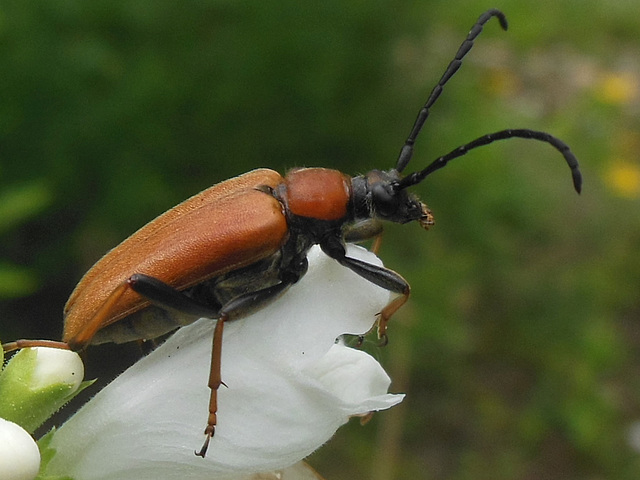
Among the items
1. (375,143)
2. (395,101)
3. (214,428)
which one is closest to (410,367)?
(375,143)

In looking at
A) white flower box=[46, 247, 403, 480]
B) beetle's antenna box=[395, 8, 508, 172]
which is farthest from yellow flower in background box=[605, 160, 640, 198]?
white flower box=[46, 247, 403, 480]

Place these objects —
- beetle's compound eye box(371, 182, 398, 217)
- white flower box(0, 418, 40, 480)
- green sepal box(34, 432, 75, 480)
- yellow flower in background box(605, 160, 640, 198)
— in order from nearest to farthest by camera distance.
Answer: white flower box(0, 418, 40, 480) → green sepal box(34, 432, 75, 480) → beetle's compound eye box(371, 182, 398, 217) → yellow flower in background box(605, 160, 640, 198)

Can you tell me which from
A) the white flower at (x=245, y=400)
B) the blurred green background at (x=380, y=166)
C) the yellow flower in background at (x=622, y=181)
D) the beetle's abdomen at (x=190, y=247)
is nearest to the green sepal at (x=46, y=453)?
the white flower at (x=245, y=400)

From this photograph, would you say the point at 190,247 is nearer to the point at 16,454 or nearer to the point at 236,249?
the point at 236,249

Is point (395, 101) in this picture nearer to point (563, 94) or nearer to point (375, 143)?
→ point (375, 143)

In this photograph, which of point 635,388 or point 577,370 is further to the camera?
point 635,388

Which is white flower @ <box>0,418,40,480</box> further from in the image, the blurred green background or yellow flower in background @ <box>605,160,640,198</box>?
yellow flower in background @ <box>605,160,640,198</box>
